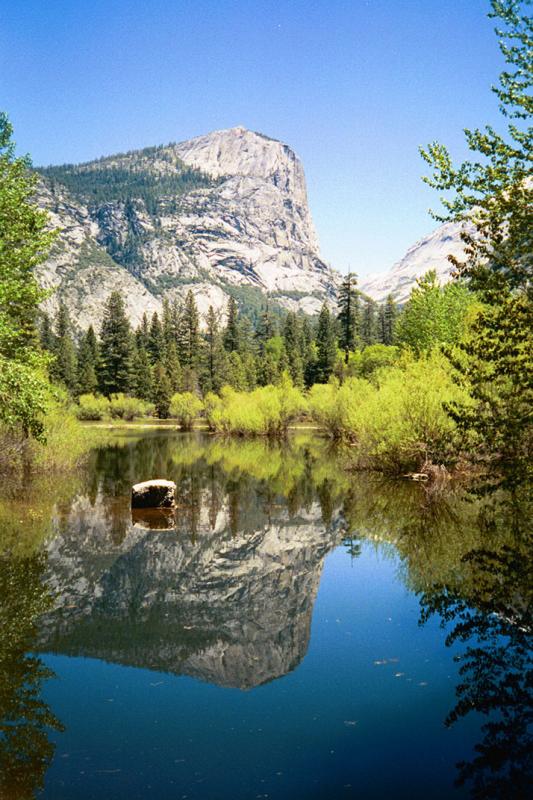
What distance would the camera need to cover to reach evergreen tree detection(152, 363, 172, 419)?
90.6 meters

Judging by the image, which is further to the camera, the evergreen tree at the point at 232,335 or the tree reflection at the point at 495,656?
the evergreen tree at the point at 232,335

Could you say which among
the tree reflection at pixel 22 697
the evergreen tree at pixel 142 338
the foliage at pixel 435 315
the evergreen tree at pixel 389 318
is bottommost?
the tree reflection at pixel 22 697

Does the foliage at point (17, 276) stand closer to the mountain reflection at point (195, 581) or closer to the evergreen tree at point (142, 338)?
the mountain reflection at point (195, 581)

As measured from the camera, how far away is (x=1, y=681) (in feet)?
26.8

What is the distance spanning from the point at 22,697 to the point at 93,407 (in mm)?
78470

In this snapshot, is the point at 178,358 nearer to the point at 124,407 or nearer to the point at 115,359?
the point at 115,359

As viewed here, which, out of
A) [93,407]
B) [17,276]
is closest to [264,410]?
[93,407]

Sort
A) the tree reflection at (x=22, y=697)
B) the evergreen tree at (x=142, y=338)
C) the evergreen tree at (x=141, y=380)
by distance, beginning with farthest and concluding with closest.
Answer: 1. the evergreen tree at (x=142, y=338)
2. the evergreen tree at (x=141, y=380)
3. the tree reflection at (x=22, y=697)

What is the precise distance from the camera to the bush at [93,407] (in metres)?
83.5

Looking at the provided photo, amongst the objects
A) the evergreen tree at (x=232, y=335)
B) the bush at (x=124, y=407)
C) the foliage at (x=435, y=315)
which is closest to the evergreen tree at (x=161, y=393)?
the bush at (x=124, y=407)

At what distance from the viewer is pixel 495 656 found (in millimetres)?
9078

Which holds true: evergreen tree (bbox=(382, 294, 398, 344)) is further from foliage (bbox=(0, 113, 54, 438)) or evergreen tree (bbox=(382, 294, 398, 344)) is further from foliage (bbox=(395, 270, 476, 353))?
foliage (bbox=(0, 113, 54, 438))

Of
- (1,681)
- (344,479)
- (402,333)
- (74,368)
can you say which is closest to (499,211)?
(1,681)

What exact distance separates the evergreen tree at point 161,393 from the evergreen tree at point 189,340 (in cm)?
785
